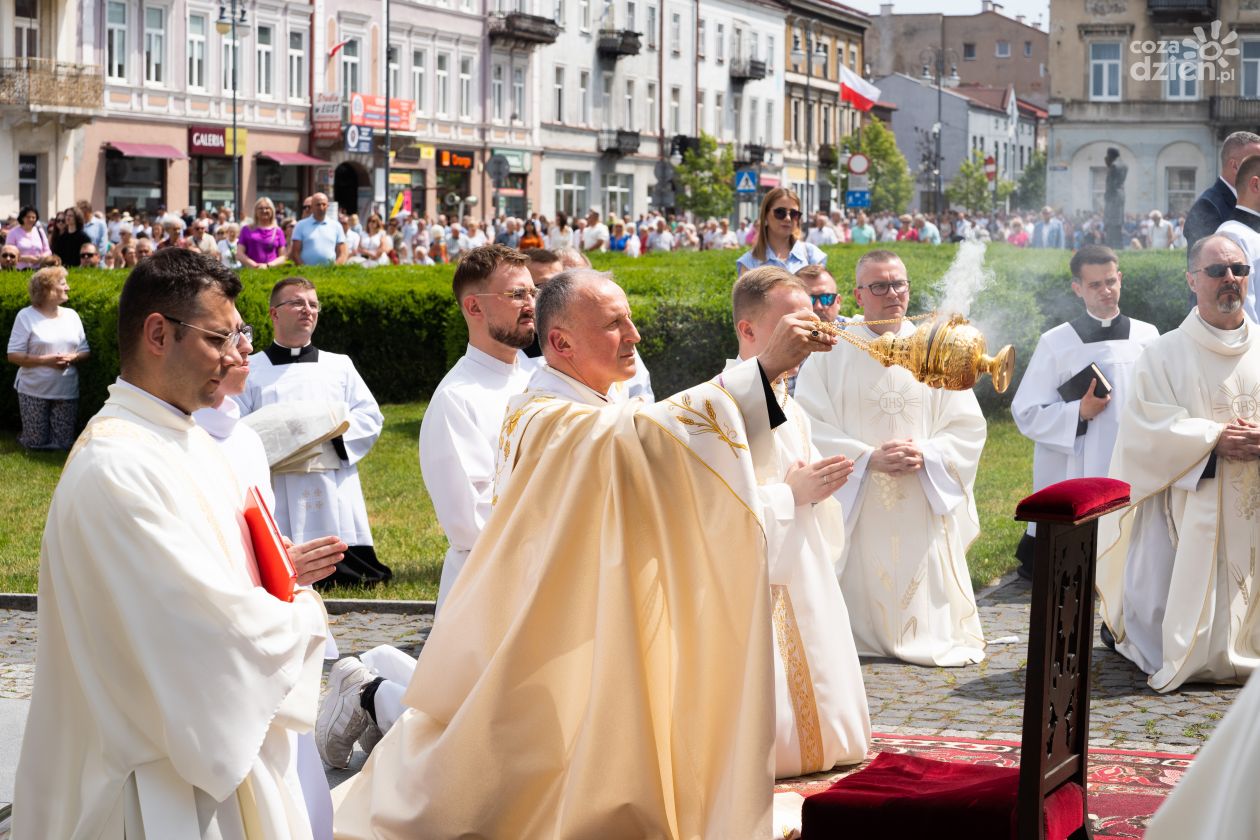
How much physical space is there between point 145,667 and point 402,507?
824cm

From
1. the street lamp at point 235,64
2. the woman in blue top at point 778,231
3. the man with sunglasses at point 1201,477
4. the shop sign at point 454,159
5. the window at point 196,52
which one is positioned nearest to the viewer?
the man with sunglasses at point 1201,477

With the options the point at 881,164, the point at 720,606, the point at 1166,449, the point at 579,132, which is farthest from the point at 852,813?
the point at 881,164

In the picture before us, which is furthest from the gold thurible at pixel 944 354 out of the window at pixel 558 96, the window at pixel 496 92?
the window at pixel 558 96

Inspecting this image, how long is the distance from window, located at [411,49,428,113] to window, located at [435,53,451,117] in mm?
808

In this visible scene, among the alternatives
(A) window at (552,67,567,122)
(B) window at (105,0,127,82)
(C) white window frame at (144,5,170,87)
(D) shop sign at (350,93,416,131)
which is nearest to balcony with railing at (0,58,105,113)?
(B) window at (105,0,127,82)

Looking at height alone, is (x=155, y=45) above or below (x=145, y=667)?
above

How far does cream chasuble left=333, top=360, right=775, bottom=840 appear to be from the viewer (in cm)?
464

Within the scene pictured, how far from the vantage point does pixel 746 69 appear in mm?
64812

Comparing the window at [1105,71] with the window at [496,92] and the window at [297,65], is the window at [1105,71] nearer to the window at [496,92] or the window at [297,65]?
the window at [496,92]

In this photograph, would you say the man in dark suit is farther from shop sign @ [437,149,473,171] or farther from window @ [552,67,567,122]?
window @ [552,67,567,122]

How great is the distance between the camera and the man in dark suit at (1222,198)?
8.88 metres

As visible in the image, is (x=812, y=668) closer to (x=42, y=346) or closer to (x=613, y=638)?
(x=613, y=638)

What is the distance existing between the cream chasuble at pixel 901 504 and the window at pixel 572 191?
152 feet

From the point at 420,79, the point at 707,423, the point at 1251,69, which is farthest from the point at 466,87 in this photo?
the point at 707,423
